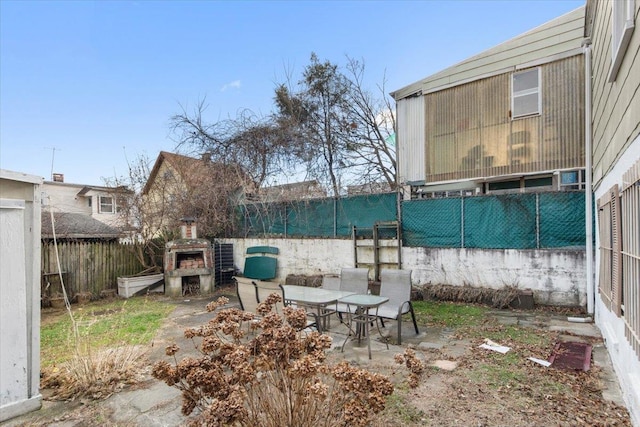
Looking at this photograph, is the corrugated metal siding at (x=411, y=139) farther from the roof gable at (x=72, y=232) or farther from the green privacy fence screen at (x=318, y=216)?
the roof gable at (x=72, y=232)

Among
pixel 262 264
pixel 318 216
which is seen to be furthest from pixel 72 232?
pixel 318 216

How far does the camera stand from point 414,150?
9180 mm

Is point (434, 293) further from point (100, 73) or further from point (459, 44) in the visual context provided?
point (100, 73)

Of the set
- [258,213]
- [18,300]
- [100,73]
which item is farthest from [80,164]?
[18,300]

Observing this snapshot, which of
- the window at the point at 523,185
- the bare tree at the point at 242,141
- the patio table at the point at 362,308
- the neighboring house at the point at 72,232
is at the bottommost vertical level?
the patio table at the point at 362,308

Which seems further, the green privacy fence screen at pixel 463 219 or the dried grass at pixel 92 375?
the green privacy fence screen at pixel 463 219

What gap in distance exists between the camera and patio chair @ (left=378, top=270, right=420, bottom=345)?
4711mm

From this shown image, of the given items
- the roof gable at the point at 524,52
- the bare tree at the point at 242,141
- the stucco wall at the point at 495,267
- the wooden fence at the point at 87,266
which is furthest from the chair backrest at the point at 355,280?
the wooden fence at the point at 87,266

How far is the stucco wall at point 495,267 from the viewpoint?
570cm

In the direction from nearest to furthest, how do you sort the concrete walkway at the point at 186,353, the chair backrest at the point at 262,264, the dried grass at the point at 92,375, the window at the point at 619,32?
the window at the point at 619,32
the concrete walkway at the point at 186,353
the dried grass at the point at 92,375
the chair backrest at the point at 262,264

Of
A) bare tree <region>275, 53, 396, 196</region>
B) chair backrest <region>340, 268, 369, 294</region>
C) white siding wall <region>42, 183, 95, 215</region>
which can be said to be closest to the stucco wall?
chair backrest <region>340, 268, 369, 294</region>

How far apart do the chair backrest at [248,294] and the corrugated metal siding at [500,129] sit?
6153mm

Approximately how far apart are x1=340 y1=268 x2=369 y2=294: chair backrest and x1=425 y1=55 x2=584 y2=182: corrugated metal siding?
Result: 4545mm

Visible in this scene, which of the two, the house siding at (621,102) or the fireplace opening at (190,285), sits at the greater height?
the house siding at (621,102)
